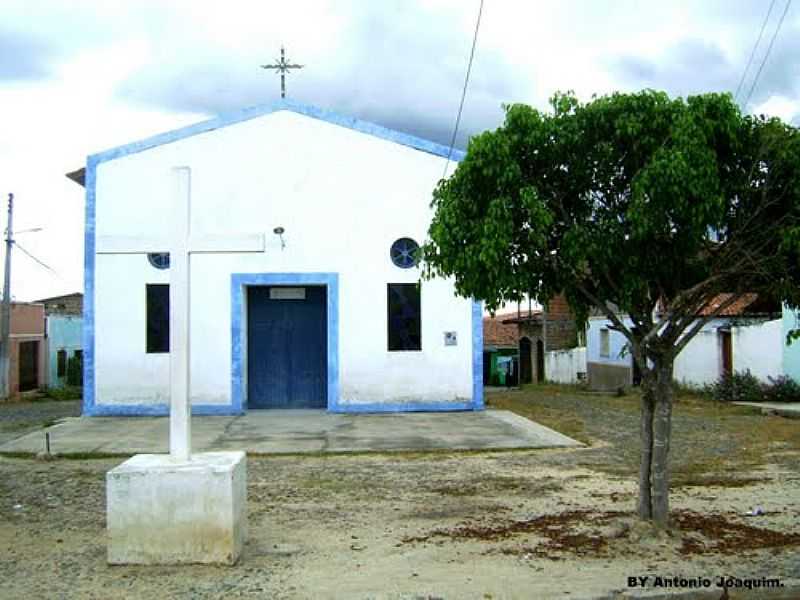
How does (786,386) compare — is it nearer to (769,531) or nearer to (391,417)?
(391,417)

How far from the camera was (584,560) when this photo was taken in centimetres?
611

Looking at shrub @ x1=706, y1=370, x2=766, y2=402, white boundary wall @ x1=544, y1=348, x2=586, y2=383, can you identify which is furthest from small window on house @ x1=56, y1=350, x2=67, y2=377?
shrub @ x1=706, y1=370, x2=766, y2=402

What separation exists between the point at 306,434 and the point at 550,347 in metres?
24.8

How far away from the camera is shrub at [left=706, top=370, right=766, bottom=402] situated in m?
20.6

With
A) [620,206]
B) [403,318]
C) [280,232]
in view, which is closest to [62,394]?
[280,232]

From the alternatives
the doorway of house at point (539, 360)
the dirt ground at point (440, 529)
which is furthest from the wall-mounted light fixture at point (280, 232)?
the doorway of house at point (539, 360)

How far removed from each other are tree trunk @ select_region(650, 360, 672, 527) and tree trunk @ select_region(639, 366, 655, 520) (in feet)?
0.27

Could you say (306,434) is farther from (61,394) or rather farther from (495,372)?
(495,372)

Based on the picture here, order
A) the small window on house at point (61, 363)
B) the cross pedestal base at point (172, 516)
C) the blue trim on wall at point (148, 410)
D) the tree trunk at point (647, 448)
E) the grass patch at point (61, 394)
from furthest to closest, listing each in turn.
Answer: the small window on house at point (61, 363), the grass patch at point (61, 394), the blue trim on wall at point (148, 410), the tree trunk at point (647, 448), the cross pedestal base at point (172, 516)

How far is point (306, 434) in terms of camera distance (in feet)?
45.6

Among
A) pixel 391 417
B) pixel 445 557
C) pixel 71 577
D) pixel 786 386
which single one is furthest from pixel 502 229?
pixel 786 386

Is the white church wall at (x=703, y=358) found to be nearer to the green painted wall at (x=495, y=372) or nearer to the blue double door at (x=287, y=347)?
the blue double door at (x=287, y=347)

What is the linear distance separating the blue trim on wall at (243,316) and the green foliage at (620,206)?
10.6 m

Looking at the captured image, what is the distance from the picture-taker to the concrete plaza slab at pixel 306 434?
40.8ft
